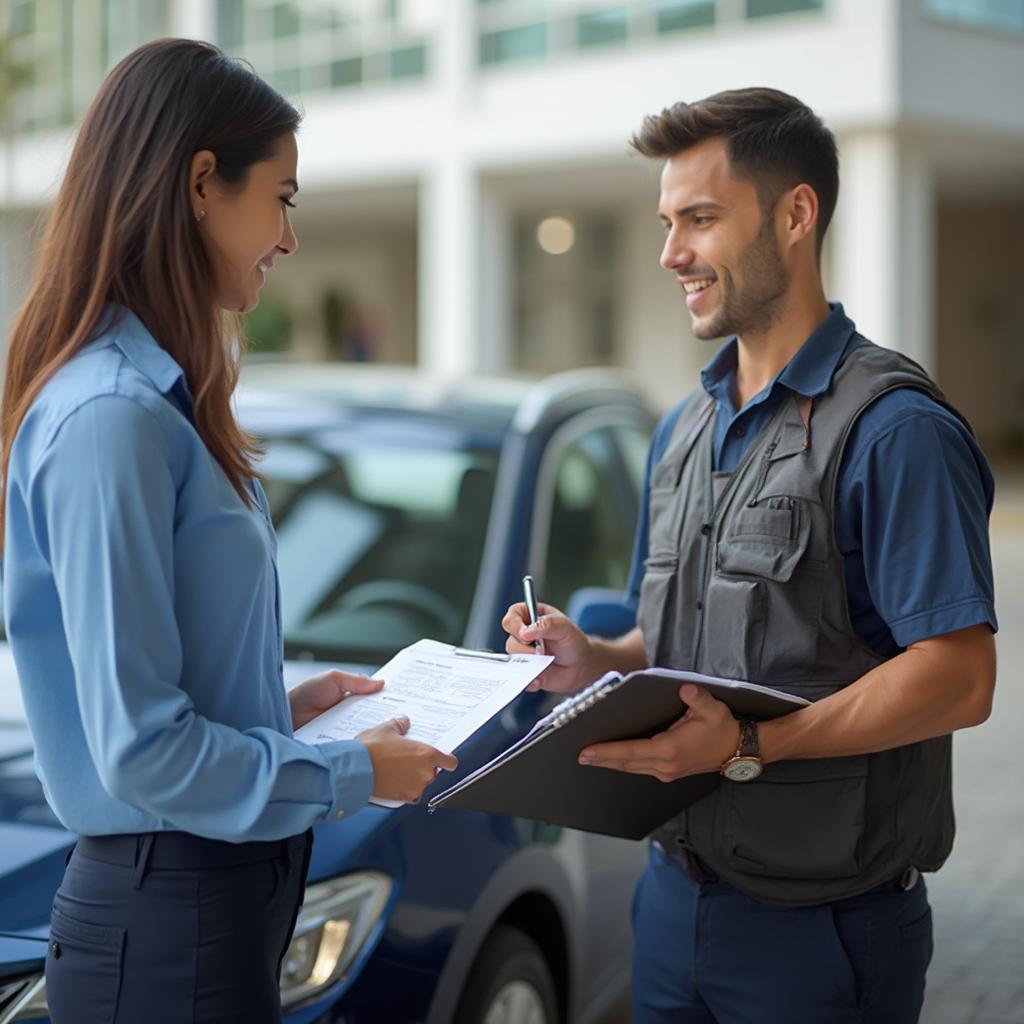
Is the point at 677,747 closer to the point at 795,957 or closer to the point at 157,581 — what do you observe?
the point at 795,957

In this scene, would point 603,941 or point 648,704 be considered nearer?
point 648,704

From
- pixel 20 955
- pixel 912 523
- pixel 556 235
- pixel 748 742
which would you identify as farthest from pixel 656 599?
pixel 556 235

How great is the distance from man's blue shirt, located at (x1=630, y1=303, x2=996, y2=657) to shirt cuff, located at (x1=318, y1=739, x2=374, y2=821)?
79cm

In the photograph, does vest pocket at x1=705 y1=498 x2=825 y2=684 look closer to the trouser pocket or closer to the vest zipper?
the vest zipper

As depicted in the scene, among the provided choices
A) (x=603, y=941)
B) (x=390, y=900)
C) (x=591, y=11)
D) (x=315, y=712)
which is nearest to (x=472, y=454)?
(x=603, y=941)

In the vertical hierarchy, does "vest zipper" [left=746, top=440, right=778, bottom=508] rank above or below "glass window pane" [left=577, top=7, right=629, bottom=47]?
below

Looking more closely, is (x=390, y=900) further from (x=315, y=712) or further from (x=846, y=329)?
(x=846, y=329)

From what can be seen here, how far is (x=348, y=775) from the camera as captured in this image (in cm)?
172

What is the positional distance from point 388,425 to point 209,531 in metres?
2.44

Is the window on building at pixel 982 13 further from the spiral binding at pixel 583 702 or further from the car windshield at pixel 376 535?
the spiral binding at pixel 583 702

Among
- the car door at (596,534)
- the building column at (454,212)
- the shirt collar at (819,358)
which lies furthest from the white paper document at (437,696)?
the building column at (454,212)

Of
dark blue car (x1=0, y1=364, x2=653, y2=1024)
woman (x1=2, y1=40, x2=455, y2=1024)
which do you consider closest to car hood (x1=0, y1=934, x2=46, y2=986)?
dark blue car (x1=0, y1=364, x2=653, y2=1024)

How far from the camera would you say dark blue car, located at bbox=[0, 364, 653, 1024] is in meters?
2.54

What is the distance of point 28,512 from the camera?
165cm
